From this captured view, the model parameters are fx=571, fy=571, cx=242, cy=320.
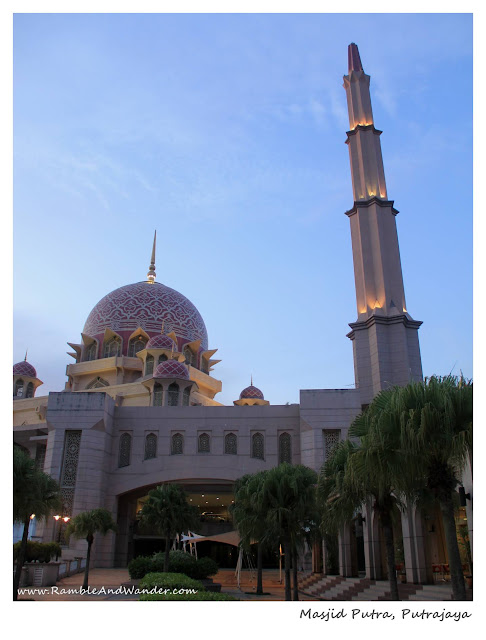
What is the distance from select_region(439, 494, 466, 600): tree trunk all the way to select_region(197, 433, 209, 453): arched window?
24.1 m

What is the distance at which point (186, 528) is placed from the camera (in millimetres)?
23422

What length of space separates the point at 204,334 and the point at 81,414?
20559 mm

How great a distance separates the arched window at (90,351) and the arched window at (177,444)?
16094 mm

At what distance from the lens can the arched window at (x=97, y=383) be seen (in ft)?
150

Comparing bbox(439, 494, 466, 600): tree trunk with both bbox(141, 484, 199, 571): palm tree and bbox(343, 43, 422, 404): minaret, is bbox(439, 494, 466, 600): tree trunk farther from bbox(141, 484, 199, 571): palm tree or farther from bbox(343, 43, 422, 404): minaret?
bbox(343, 43, 422, 404): minaret

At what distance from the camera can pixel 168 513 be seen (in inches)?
900

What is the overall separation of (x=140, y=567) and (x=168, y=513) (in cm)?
301

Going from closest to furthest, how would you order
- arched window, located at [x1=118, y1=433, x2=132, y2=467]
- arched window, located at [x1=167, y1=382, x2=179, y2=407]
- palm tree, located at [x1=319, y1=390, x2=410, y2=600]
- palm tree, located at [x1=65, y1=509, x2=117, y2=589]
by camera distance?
palm tree, located at [x1=319, y1=390, x2=410, y2=600] < palm tree, located at [x1=65, y1=509, x2=117, y2=589] < arched window, located at [x1=118, y1=433, x2=132, y2=467] < arched window, located at [x1=167, y1=382, x2=179, y2=407]

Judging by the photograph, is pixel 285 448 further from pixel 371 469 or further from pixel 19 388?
pixel 19 388

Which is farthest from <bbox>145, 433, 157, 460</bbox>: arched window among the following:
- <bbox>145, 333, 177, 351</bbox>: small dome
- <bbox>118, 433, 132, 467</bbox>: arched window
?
<bbox>145, 333, 177, 351</bbox>: small dome

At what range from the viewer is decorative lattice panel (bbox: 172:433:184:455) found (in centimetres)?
3429

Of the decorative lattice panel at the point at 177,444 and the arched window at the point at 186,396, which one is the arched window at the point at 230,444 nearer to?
the decorative lattice panel at the point at 177,444
